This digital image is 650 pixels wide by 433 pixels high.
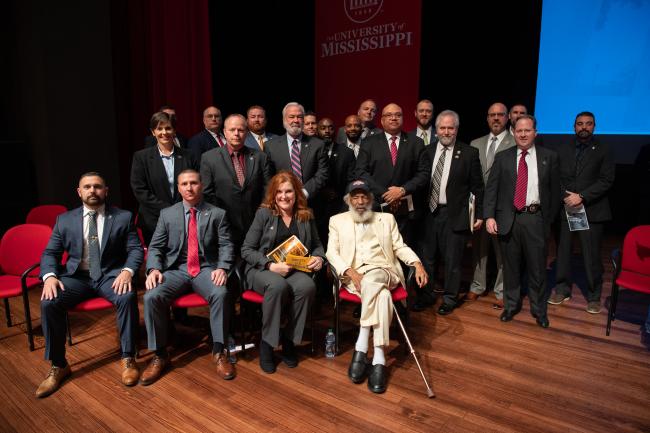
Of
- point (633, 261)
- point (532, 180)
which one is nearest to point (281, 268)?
point (532, 180)

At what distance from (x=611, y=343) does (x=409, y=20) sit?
4807 millimetres

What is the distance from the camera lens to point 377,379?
9.40 feet

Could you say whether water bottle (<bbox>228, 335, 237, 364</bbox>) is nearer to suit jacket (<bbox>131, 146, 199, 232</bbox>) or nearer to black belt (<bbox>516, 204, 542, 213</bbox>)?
suit jacket (<bbox>131, 146, 199, 232</bbox>)

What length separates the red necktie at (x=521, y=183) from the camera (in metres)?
3.72

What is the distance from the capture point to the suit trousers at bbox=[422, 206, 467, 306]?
400cm

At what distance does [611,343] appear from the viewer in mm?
3529

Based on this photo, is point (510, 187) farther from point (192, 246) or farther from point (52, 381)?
point (52, 381)

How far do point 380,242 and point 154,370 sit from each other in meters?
1.75

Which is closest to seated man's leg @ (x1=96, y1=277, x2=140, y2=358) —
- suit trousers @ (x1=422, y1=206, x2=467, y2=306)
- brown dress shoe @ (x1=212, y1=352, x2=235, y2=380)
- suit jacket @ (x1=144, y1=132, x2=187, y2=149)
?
brown dress shoe @ (x1=212, y1=352, x2=235, y2=380)

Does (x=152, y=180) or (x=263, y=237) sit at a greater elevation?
(x=152, y=180)

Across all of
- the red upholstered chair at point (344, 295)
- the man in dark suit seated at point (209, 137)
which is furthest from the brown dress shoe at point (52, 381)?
the man in dark suit seated at point (209, 137)

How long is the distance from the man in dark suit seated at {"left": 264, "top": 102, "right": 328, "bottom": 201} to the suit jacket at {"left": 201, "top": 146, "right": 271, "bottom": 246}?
21cm

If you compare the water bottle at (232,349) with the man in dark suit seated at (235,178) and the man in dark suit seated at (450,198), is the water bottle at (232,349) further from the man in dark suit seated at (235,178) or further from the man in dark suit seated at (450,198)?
the man in dark suit seated at (450,198)

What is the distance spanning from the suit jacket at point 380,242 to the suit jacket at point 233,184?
0.74 meters
